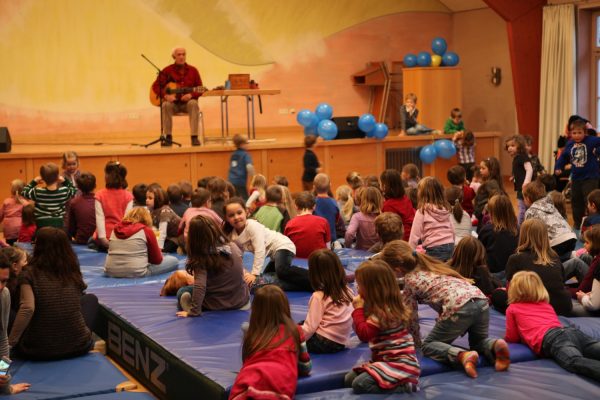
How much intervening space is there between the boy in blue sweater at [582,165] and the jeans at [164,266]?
15.6 feet

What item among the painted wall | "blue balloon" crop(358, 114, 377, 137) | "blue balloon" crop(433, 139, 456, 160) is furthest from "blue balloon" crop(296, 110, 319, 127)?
the painted wall

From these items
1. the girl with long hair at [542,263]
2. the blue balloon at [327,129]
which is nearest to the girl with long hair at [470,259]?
the girl with long hair at [542,263]

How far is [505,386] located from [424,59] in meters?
11.4

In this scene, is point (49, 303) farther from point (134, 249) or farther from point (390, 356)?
point (390, 356)

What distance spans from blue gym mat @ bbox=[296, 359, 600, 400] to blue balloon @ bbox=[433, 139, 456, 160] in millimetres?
9137

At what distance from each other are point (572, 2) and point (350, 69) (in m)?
4.67

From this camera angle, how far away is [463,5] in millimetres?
17453

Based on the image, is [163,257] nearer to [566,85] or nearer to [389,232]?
[389,232]

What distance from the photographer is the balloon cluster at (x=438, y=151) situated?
14078 mm

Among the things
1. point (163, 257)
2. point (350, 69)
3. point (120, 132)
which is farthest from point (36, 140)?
point (163, 257)

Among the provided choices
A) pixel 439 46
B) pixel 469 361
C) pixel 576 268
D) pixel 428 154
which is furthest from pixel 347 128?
pixel 469 361

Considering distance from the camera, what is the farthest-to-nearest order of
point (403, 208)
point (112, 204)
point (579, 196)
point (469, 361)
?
point (579, 196), point (112, 204), point (403, 208), point (469, 361)

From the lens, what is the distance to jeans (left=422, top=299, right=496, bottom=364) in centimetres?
508

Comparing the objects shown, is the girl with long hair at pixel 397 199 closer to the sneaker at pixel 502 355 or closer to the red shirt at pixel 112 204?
the red shirt at pixel 112 204
